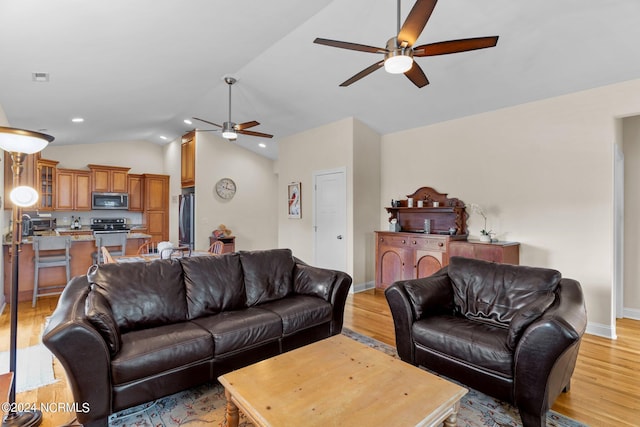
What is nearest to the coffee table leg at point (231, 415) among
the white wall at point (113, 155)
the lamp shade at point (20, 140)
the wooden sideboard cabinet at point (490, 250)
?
the lamp shade at point (20, 140)

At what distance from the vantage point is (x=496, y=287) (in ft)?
8.80

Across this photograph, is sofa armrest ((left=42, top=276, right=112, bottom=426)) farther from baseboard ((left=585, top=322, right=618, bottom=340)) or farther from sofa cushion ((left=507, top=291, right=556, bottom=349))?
baseboard ((left=585, top=322, right=618, bottom=340))

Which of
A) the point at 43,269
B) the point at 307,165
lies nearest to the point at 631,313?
the point at 307,165

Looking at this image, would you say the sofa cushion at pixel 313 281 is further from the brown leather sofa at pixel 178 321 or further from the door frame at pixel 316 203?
the door frame at pixel 316 203

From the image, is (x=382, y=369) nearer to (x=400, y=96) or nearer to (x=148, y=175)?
(x=400, y=96)

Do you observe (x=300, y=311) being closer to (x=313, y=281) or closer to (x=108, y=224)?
(x=313, y=281)

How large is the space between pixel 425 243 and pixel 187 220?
5161mm

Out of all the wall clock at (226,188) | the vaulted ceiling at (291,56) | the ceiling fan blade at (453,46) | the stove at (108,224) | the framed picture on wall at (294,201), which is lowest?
the stove at (108,224)

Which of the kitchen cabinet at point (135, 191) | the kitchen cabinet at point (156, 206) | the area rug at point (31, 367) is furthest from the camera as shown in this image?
the kitchen cabinet at point (156, 206)

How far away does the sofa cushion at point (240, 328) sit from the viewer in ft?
7.67

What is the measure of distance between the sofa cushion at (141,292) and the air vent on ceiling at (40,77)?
215cm

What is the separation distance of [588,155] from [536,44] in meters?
1.46

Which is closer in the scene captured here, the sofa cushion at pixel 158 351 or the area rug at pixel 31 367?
the sofa cushion at pixel 158 351

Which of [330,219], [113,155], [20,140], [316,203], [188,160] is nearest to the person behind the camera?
[20,140]
